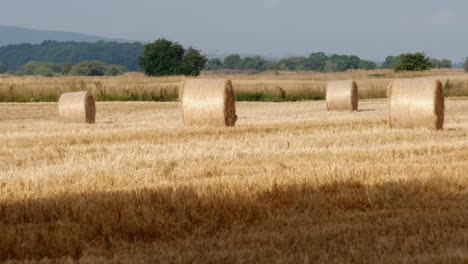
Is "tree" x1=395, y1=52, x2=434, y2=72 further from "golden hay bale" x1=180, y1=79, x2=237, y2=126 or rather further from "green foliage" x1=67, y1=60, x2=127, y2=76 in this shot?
"green foliage" x1=67, y1=60, x2=127, y2=76

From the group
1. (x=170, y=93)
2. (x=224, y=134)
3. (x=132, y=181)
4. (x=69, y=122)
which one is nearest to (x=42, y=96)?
(x=170, y=93)

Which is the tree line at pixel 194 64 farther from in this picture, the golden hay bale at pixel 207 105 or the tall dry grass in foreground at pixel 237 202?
the tall dry grass in foreground at pixel 237 202

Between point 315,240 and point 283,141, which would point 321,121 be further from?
point 315,240

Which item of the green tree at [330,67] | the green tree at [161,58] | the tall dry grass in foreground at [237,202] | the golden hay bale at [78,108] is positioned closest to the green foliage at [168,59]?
the green tree at [161,58]

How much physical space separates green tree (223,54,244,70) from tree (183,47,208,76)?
9593 cm

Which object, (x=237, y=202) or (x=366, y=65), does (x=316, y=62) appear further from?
(x=237, y=202)

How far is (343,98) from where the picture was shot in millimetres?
29781

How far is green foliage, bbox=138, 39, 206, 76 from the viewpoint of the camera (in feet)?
315

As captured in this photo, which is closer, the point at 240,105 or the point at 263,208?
the point at 263,208

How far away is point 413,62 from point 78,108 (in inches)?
2212

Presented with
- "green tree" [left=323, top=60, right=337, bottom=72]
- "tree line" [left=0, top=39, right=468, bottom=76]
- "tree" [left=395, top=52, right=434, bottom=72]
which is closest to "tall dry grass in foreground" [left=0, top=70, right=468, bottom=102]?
"tree" [left=395, top=52, right=434, bottom=72]

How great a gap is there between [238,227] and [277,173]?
109 inches

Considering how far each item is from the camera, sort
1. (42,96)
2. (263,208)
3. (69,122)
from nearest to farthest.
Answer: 1. (263,208)
2. (69,122)
3. (42,96)

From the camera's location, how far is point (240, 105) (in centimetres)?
3656
